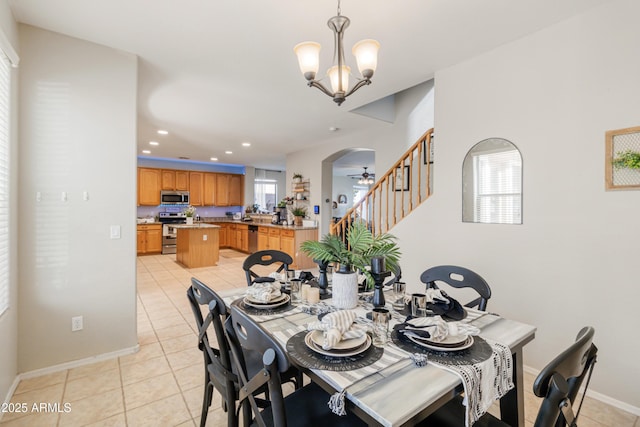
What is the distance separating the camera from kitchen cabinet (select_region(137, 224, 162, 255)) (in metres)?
7.88

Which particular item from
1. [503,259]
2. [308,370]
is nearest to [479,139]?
[503,259]

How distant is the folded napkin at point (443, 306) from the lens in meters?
1.57

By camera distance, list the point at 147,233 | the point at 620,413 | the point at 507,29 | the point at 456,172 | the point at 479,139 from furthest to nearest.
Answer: the point at 147,233 → the point at 456,172 → the point at 479,139 → the point at 507,29 → the point at 620,413

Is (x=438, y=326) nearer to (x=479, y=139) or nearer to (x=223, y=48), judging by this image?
(x=479, y=139)

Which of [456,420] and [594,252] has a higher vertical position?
[594,252]

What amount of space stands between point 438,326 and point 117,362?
2.67 metres

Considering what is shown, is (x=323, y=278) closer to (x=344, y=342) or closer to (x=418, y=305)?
(x=418, y=305)

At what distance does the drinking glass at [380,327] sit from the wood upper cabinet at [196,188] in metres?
8.56

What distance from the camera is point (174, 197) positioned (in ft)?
28.0

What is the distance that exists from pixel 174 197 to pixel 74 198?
6.50 metres

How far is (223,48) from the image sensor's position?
2.62 m

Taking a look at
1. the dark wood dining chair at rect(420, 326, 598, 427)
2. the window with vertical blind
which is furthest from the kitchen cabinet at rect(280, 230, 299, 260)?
the dark wood dining chair at rect(420, 326, 598, 427)

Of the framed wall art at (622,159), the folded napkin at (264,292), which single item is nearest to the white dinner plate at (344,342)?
Answer: the folded napkin at (264,292)

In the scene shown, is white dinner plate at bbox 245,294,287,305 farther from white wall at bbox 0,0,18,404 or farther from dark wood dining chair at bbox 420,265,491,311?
white wall at bbox 0,0,18,404
